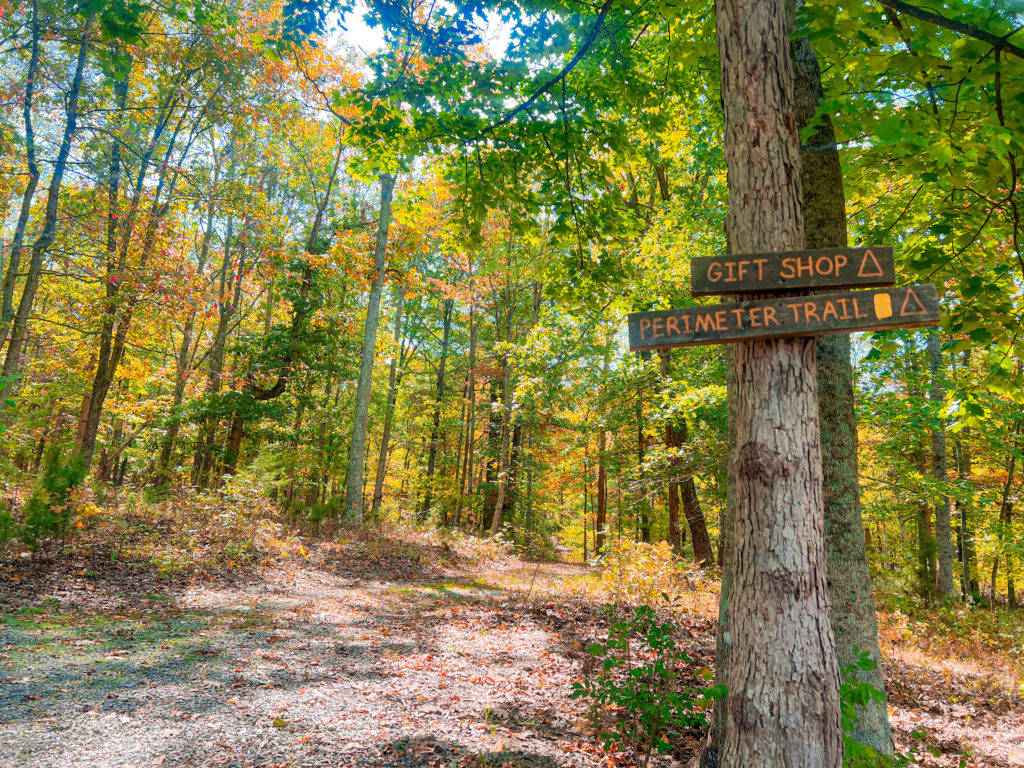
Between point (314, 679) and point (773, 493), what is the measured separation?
4.14 metres

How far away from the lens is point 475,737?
3.50 m

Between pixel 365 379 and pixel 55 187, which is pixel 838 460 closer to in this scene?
pixel 55 187

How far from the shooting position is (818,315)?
239cm

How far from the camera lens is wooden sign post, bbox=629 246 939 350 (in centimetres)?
236

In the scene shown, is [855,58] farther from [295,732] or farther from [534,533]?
[534,533]

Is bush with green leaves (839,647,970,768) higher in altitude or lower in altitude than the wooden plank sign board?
lower

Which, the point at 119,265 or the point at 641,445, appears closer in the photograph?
the point at 119,265

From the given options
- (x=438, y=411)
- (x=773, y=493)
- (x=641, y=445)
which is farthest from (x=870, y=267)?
(x=438, y=411)

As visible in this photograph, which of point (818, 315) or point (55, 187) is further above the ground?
point (55, 187)

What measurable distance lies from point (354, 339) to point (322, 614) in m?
12.1

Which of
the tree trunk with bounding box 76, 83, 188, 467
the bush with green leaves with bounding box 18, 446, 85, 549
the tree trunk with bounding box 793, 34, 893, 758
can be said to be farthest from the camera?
the tree trunk with bounding box 76, 83, 188, 467

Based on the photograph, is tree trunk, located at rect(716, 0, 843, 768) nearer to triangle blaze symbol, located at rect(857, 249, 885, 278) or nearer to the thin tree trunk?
triangle blaze symbol, located at rect(857, 249, 885, 278)

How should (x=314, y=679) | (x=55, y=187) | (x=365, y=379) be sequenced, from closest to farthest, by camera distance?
(x=314, y=679) < (x=55, y=187) < (x=365, y=379)

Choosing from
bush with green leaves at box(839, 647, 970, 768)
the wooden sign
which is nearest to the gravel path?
bush with green leaves at box(839, 647, 970, 768)
